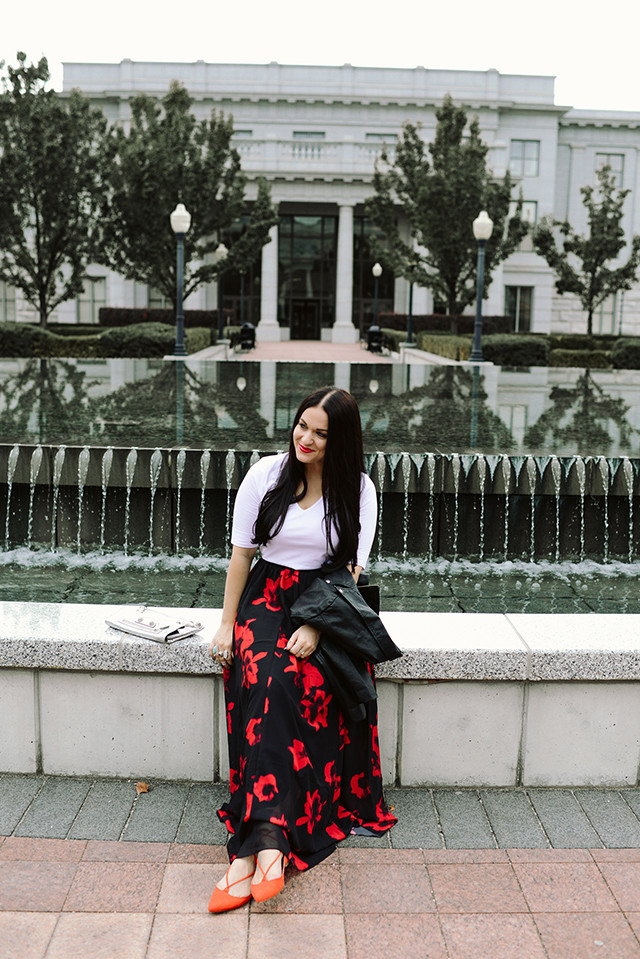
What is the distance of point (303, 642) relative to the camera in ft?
11.6

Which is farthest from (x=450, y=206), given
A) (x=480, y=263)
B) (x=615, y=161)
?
(x=615, y=161)

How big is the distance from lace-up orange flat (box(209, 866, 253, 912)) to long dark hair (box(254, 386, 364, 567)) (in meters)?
1.29

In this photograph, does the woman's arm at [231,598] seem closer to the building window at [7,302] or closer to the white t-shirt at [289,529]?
the white t-shirt at [289,529]

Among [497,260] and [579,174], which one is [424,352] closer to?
[497,260]

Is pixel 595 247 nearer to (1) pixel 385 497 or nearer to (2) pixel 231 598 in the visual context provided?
(1) pixel 385 497

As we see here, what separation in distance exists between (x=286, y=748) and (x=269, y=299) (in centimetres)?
4770

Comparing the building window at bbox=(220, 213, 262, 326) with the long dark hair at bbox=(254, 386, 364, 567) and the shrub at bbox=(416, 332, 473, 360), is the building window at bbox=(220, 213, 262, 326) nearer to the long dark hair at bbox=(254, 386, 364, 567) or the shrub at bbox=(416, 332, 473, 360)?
the shrub at bbox=(416, 332, 473, 360)

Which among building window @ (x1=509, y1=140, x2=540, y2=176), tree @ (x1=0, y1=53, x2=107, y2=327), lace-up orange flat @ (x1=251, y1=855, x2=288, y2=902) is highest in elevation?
building window @ (x1=509, y1=140, x2=540, y2=176)

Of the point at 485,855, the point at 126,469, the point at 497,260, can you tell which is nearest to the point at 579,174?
the point at 497,260

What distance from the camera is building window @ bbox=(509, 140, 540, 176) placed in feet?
177

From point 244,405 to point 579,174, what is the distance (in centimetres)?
5159

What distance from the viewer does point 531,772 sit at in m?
4.01

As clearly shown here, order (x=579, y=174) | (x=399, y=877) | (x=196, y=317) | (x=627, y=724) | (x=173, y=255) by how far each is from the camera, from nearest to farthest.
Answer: (x=399, y=877)
(x=627, y=724)
(x=173, y=255)
(x=196, y=317)
(x=579, y=174)

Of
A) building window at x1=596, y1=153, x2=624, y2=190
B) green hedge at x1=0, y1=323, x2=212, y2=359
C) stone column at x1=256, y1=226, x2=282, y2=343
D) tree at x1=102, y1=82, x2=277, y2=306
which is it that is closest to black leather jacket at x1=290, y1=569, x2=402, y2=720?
green hedge at x1=0, y1=323, x2=212, y2=359
